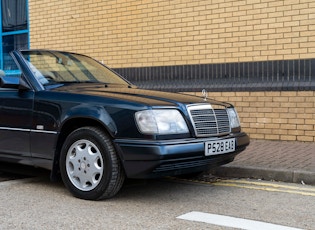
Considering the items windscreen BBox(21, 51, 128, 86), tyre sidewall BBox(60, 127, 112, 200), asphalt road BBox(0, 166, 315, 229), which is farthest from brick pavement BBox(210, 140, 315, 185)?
tyre sidewall BBox(60, 127, 112, 200)

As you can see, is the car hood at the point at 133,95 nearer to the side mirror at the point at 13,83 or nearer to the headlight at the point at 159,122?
the headlight at the point at 159,122

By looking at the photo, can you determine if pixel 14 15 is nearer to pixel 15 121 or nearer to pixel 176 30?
pixel 176 30

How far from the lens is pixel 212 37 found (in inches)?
318

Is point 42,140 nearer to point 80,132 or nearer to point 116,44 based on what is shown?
point 80,132

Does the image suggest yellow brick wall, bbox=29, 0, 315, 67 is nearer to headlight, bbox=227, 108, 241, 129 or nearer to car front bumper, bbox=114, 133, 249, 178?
headlight, bbox=227, 108, 241, 129

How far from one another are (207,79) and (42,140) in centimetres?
422

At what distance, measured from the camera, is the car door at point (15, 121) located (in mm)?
4902

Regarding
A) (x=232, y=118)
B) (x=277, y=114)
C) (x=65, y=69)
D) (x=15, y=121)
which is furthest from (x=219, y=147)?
(x=277, y=114)

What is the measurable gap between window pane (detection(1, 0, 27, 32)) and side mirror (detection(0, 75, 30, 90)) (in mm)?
6721

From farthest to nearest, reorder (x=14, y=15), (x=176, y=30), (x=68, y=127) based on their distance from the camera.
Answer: (x=14, y=15) < (x=176, y=30) < (x=68, y=127)

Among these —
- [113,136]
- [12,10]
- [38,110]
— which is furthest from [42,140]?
[12,10]

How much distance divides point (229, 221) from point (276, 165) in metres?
2.05

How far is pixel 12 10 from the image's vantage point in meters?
11.6

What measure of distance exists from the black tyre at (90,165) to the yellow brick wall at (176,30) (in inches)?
165
